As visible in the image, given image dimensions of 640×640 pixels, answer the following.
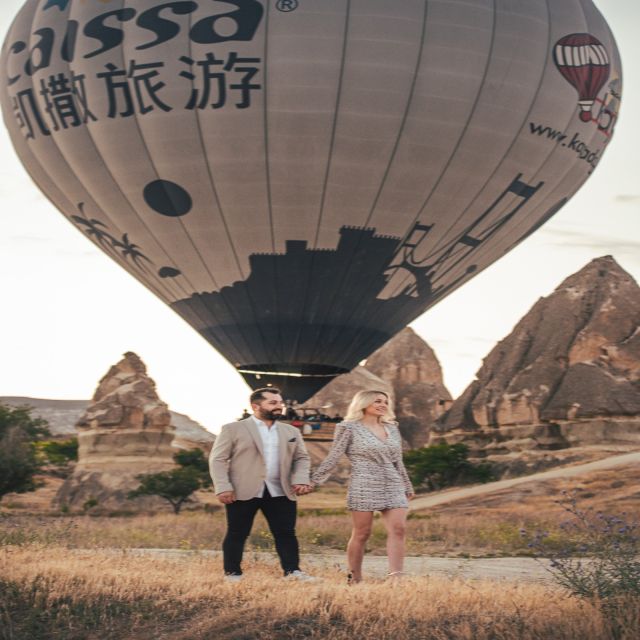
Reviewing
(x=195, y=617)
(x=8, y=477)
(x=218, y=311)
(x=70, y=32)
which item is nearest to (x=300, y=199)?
(x=218, y=311)

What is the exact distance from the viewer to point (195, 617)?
26.0ft

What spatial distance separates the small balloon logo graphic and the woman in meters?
18.0

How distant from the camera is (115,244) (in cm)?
2673

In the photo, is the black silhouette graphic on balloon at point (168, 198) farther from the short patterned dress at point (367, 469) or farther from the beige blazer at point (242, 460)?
Answer: the short patterned dress at point (367, 469)

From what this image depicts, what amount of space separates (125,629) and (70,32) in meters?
19.6

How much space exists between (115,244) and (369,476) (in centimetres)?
1872

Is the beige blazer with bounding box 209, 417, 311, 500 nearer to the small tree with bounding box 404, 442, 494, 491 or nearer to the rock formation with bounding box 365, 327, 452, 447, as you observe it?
the small tree with bounding box 404, 442, 494, 491

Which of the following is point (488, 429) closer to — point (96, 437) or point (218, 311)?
point (96, 437)

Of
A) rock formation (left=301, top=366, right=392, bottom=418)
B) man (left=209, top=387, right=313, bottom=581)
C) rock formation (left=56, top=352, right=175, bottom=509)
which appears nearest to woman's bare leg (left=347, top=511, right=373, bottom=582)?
man (left=209, top=387, right=313, bottom=581)

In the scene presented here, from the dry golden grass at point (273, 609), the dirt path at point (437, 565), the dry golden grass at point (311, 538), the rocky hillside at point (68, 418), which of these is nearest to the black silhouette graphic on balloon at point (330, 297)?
the dry golden grass at point (311, 538)

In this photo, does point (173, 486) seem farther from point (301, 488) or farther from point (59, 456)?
point (301, 488)

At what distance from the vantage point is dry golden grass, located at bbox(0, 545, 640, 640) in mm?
7184

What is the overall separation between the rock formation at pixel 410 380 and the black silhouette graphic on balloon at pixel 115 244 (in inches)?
2489

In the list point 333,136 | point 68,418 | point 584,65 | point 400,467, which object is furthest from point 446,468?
point 68,418
